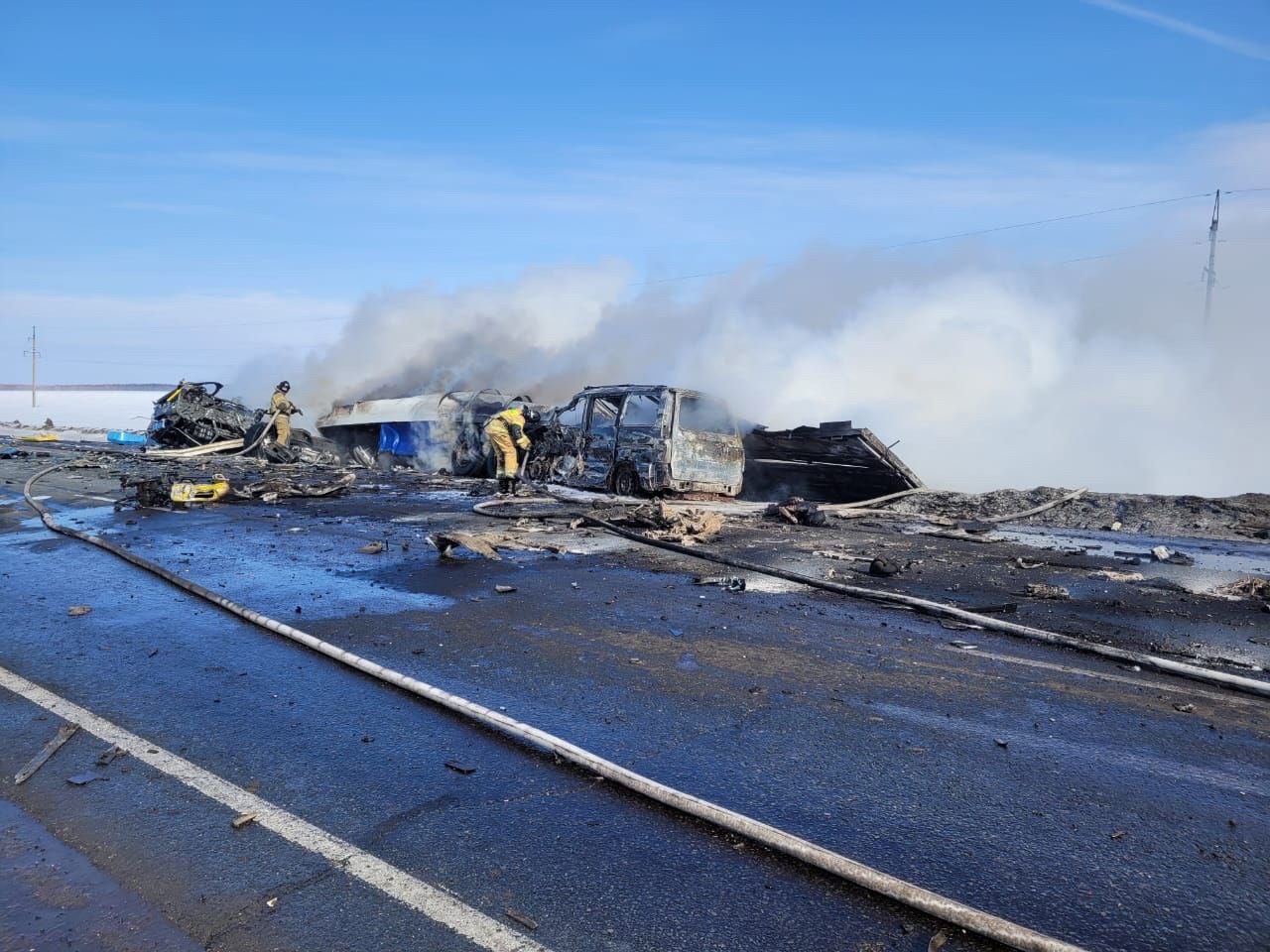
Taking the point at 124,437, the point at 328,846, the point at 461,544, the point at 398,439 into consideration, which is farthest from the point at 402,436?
the point at 124,437

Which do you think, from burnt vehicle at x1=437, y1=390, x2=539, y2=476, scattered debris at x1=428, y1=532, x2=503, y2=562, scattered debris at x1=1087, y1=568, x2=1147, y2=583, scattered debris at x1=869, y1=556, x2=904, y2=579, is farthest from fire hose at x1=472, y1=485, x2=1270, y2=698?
burnt vehicle at x1=437, y1=390, x2=539, y2=476

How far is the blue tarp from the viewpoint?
1861cm

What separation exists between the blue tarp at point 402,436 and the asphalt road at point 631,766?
11827 millimetres

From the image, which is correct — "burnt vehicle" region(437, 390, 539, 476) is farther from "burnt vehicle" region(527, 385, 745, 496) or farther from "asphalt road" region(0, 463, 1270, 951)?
"asphalt road" region(0, 463, 1270, 951)

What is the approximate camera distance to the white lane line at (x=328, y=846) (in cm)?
249

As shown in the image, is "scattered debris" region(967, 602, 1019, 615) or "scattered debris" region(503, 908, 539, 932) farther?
"scattered debris" region(967, 602, 1019, 615)

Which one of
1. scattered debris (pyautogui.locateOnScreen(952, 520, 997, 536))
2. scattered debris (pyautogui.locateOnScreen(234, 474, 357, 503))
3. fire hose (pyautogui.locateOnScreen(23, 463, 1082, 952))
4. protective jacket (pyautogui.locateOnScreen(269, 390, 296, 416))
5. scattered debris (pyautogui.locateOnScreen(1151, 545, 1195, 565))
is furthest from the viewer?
protective jacket (pyautogui.locateOnScreen(269, 390, 296, 416))

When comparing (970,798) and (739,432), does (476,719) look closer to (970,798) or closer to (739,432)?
(970,798)

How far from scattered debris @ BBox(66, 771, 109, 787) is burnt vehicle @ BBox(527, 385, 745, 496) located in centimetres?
953

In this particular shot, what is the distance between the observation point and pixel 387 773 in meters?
3.56

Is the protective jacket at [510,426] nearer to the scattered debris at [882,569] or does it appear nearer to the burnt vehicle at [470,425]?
the burnt vehicle at [470,425]

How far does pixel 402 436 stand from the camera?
62.7 feet

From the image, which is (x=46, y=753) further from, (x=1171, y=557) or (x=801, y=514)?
(x=1171, y=557)

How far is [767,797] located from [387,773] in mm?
1498
